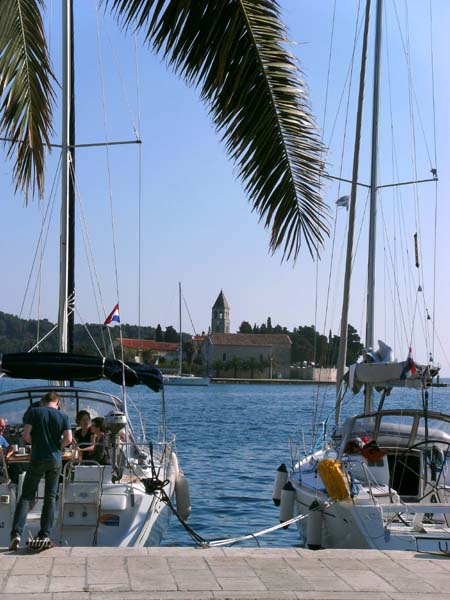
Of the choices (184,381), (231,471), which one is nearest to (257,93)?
(231,471)

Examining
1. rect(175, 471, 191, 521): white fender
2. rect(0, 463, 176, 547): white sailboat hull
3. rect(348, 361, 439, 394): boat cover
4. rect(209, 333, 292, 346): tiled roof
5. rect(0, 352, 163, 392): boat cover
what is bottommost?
rect(175, 471, 191, 521): white fender

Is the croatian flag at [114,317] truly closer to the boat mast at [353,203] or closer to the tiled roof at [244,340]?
the boat mast at [353,203]

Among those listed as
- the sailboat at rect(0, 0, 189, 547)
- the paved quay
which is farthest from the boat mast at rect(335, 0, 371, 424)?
the paved quay

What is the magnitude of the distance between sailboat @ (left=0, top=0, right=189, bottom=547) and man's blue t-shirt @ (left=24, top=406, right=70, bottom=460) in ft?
4.54

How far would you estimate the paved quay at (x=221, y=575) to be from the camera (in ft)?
23.5

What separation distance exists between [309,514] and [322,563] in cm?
575

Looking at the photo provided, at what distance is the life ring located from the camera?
1319 centimetres

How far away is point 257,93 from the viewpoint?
5.70m

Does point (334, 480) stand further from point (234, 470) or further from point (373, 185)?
point (234, 470)

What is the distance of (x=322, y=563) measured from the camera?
8375 millimetres

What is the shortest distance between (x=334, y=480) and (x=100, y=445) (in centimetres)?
341

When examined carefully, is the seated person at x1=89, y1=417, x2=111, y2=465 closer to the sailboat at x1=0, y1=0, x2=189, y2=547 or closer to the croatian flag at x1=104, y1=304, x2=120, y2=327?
the sailboat at x1=0, y1=0, x2=189, y2=547

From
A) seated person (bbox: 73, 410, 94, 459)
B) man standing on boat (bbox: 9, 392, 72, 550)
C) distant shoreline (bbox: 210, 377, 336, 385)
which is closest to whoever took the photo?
man standing on boat (bbox: 9, 392, 72, 550)

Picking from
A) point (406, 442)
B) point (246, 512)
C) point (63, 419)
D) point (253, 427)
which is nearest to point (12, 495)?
point (63, 419)
